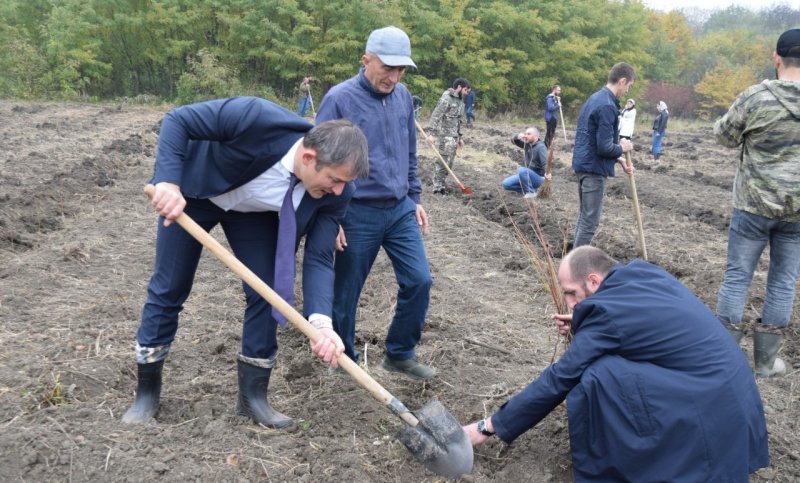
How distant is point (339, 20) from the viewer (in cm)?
2991

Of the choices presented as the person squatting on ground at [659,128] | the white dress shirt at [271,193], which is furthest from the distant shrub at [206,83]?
the white dress shirt at [271,193]

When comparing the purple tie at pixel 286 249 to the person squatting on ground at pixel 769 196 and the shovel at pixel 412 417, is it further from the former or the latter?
the person squatting on ground at pixel 769 196

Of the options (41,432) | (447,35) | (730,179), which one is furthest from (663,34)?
(41,432)

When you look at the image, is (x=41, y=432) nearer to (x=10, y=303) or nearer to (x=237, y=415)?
(x=237, y=415)

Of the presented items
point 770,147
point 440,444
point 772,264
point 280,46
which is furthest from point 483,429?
point 280,46

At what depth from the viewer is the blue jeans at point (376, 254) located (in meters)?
3.72

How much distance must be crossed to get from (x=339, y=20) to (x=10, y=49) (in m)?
14.5

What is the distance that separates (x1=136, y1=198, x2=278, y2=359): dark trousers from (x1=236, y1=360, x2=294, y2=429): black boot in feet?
0.27

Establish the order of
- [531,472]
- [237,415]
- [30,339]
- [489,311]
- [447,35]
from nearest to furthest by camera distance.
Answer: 1. [531,472]
2. [237,415]
3. [30,339]
4. [489,311]
5. [447,35]

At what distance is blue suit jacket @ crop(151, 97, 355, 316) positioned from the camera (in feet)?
9.14

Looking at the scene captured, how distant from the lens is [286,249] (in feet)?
9.57

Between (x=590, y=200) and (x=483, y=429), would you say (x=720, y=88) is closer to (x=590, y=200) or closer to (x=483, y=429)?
(x=590, y=200)

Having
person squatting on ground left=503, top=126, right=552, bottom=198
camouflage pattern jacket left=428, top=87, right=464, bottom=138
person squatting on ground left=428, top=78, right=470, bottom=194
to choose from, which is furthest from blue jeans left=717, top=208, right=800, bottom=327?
camouflage pattern jacket left=428, top=87, right=464, bottom=138

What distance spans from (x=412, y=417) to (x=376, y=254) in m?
1.18
